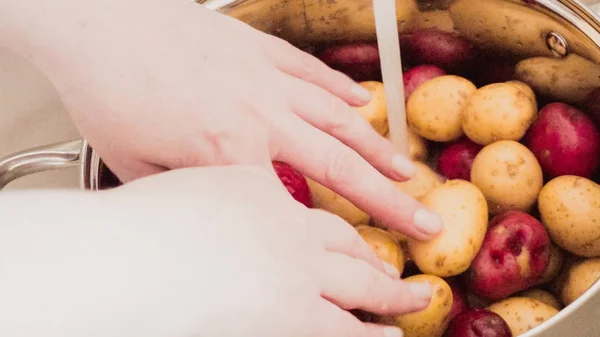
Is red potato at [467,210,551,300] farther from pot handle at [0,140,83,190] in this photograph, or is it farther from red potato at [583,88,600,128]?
pot handle at [0,140,83,190]

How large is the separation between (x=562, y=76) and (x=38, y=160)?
52 cm

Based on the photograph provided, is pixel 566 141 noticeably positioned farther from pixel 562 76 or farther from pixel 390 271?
pixel 390 271

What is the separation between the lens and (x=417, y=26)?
708 millimetres

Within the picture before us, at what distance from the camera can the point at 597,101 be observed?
24.1 inches

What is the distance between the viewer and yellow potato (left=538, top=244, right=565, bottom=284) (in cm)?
61

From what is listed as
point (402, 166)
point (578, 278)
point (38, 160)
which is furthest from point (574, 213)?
point (38, 160)

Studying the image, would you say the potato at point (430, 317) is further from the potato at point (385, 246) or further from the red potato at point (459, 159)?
the red potato at point (459, 159)

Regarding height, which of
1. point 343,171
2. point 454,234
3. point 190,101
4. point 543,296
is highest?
point 190,101

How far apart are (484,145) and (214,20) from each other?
314 millimetres

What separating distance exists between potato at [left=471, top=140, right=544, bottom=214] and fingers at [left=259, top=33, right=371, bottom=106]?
0.15 meters

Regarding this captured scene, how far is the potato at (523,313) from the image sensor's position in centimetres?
54

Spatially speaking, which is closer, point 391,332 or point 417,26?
point 391,332

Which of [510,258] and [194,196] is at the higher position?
[194,196]

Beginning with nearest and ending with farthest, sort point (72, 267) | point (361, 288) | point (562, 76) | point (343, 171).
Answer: point (72, 267) < point (361, 288) < point (343, 171) < point (562, 76)
